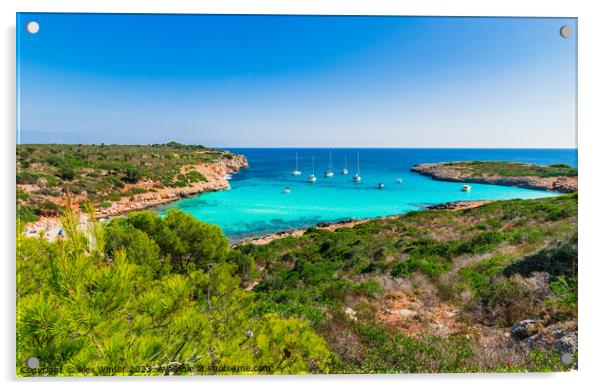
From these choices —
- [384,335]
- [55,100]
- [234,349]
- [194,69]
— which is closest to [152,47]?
[194,69]

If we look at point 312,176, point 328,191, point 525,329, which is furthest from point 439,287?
point 312,176

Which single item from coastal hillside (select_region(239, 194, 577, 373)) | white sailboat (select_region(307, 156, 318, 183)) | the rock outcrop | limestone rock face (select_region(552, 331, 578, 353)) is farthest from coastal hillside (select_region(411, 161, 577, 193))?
the rock outcrop

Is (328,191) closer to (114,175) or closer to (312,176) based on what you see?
(312,176)

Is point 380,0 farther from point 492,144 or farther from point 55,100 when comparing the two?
point 55,100

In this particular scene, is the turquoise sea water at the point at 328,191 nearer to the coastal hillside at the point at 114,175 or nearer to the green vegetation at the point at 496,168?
the green vegetation at the point at 496,168

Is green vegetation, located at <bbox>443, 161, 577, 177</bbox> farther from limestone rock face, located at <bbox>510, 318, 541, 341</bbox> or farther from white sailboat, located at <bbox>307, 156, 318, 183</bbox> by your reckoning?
white sailboat, located at <bbox>307, 156, 318, 183</bbox>

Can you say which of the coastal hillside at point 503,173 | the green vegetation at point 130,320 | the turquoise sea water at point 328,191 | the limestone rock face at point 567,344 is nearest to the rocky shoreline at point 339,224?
the turquoise sea water at point 328,191
